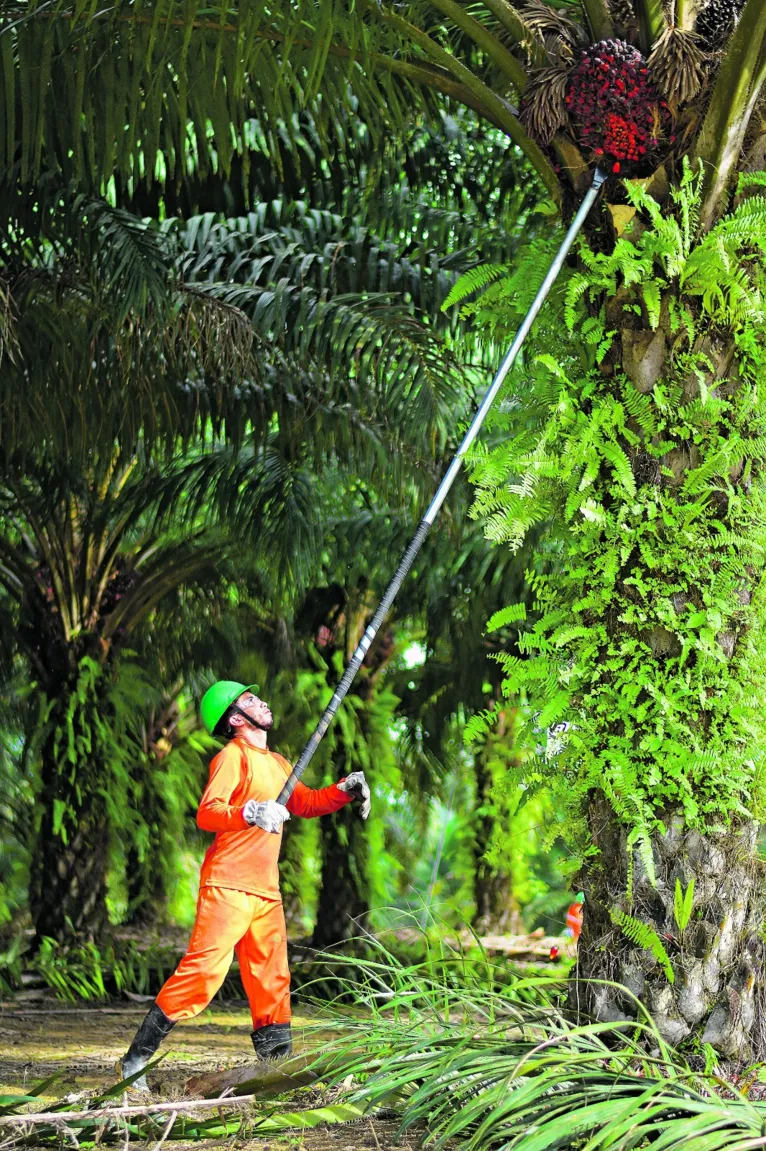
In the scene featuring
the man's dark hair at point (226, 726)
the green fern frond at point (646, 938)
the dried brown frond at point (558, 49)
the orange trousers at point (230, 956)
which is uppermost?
the dried brown frond at point (558, 49)

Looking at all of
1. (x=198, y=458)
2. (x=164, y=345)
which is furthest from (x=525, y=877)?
(x=164, y=345)

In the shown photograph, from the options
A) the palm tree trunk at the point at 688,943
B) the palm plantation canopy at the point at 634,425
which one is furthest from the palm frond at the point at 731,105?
the palm tree trunk at the point at 688,943

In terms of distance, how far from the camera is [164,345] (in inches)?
283

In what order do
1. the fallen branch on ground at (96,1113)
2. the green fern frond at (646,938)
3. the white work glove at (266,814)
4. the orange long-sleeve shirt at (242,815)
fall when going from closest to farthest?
Result: 1. the fallen branch on ground at (96,1113)
2. the green fern frond at (646,938)
3. the white work glove at (266,814)
4. the orange long-sleeve shirt at (242,815)

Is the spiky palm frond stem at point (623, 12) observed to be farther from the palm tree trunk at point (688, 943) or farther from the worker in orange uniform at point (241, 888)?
the worker in orange uniform at point (241, 888)

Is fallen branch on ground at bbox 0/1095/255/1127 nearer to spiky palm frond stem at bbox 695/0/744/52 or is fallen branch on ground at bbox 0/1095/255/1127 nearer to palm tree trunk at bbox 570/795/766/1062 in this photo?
palm tree trunk at bbox 570/795/766/1062

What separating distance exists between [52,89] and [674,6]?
2.58m

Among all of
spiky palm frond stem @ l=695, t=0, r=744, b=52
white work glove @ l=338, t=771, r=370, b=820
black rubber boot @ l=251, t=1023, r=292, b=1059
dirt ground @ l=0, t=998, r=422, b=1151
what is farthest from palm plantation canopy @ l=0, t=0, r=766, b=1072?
black rubber boot @ l=251, t=1023, r=292, b=1059

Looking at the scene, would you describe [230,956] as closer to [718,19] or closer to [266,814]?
[266,814]

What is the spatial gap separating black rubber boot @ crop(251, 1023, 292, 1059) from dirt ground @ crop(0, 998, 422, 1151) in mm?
64

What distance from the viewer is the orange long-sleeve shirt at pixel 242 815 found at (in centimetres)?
515

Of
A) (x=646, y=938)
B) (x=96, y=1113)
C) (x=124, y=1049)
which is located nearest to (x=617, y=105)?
(x=646, y=938)

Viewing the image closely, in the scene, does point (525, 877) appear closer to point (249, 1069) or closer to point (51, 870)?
point (51, 870)

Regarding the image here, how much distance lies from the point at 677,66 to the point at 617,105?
8.9 inches
